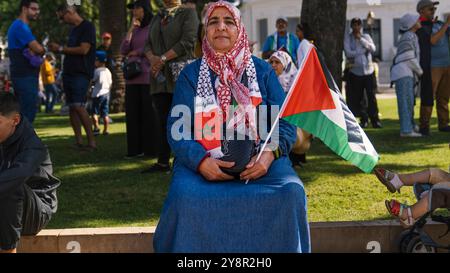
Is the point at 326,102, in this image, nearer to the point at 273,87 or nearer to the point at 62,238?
the point at 273,87

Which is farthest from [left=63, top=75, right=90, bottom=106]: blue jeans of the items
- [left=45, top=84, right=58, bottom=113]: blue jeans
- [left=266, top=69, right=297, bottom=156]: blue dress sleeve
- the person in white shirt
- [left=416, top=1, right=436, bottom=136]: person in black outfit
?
[left=45, top=84, right=58, bottom=113]: blue jeans

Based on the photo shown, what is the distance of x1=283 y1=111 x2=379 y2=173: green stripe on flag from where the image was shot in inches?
206

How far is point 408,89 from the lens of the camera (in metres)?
13.2

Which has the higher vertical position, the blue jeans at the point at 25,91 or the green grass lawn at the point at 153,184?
the blue jeans at the point at 25,91

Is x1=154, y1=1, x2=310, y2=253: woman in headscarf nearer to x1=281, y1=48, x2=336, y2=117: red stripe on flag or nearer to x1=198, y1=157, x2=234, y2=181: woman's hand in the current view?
x1=198, y1=157, x2=234, y2=181: woman's hand

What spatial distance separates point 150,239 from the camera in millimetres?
6113

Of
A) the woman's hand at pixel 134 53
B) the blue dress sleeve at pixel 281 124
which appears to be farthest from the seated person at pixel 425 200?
the woman's hand at pixel 134 53

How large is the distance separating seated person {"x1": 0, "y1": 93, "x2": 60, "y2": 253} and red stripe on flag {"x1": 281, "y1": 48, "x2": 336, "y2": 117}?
178cm

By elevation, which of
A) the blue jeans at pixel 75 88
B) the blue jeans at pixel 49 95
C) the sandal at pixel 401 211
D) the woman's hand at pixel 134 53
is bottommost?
the blue jeans at pixel 49 95

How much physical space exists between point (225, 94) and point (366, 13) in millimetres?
47950

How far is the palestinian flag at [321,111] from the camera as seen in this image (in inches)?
211

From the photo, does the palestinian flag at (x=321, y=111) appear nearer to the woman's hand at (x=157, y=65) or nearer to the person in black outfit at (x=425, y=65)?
the woman's hand at (x=157, y=65)

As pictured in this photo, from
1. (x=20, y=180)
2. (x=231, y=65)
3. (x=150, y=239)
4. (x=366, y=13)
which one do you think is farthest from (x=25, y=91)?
(x=366, y=13)

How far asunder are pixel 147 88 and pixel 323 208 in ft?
13.7
